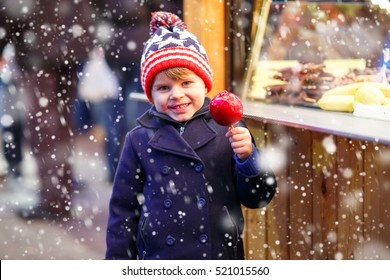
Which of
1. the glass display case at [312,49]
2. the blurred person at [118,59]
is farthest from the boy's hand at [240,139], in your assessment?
the blurred person at [118,59]

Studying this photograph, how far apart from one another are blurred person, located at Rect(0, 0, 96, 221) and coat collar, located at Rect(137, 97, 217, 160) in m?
3.22

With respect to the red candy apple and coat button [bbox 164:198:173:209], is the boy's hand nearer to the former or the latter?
the red candy apple

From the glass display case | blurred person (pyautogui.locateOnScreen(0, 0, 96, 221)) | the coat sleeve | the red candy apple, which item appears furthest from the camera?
blurred person (pyautogui.locateOnScreen(0, 0, 96, 221))

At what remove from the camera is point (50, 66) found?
18.3 feet

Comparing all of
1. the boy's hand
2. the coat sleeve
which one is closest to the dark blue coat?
the coat sleeve

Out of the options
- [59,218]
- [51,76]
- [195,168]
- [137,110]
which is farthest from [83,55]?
[195,168]

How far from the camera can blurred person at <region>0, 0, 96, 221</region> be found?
549cm

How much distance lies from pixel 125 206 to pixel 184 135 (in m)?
0.38

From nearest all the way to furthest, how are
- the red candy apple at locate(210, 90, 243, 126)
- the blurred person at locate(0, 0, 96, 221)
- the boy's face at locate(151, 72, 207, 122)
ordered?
the red candy apple at locate(210, 90, 243, 126)
the boy's face at locate(151, 72, 207, 122)
the blurred person at locate(0, 0, 96, 221)

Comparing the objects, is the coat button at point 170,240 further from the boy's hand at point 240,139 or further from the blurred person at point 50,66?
the blurred person at point 50,66

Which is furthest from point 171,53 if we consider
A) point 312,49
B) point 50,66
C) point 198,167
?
point 50,66

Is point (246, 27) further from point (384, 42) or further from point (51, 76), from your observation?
point (51, 76)

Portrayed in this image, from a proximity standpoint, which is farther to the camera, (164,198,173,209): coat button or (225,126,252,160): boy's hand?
(164,198,173,209): coat button

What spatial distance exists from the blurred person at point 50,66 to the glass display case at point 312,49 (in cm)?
243
